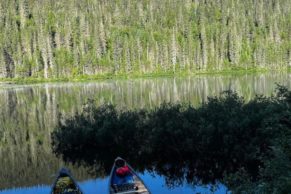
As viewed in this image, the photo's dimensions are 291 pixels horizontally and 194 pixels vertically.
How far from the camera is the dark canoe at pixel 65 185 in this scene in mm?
19759

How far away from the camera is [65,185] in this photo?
20500 millimetres

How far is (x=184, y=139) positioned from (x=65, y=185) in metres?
7.32

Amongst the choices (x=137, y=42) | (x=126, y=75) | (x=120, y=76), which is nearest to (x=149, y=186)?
(x=120, y=76)

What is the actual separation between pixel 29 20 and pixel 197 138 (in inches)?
7317

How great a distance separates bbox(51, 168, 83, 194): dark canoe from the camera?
64.8ft

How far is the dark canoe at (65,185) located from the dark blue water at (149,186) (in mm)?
1649

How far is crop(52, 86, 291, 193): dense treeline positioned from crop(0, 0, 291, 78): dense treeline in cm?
13664

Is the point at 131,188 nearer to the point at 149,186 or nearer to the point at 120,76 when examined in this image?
the point at 149,186

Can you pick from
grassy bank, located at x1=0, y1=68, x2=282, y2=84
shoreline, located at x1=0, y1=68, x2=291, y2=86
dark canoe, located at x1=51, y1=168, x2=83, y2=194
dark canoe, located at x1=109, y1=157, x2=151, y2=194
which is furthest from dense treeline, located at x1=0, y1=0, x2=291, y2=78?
dark canoe, located at x1=109, y1=157, x2=151, y2=194

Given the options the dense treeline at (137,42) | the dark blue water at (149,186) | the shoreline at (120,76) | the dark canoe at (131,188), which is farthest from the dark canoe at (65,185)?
the dense treeline at (137,42)

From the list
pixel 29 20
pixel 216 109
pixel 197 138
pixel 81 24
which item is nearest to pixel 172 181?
pixel 197 138

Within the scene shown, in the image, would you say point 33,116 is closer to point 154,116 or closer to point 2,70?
point 154,116

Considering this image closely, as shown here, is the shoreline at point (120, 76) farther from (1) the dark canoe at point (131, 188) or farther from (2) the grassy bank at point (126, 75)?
(1) the dark canoe at point (131, 188)

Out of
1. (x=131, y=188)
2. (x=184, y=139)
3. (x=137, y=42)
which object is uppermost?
(x=137, y=42)
